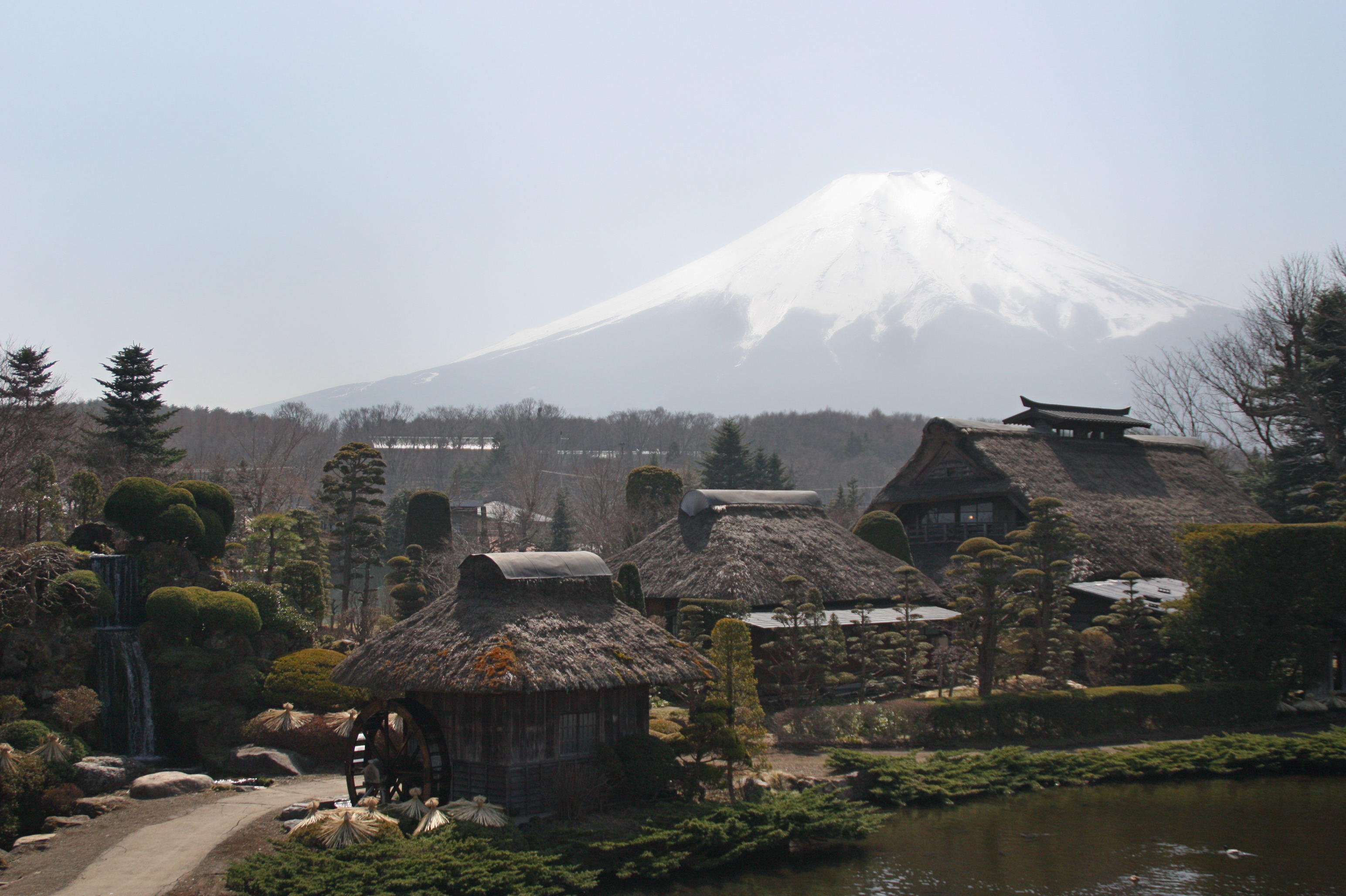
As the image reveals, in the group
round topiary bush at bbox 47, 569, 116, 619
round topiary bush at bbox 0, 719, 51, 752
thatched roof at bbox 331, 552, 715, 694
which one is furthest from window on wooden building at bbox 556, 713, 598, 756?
round topiary bush at bbox 47, 569, 116, 619

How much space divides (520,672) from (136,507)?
13.8m

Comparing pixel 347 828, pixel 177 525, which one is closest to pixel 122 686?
pixel 177 525

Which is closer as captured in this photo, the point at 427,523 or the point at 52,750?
the point at 52,750

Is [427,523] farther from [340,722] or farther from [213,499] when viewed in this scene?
[340,722]

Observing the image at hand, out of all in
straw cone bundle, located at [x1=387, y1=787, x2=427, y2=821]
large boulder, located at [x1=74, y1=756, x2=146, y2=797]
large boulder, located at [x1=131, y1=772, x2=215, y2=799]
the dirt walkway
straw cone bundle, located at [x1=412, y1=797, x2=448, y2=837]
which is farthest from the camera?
large boulder, located at [x1=74, y1=756, x2=146, y2=797]

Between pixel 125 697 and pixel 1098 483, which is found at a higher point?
pixel 1098 483

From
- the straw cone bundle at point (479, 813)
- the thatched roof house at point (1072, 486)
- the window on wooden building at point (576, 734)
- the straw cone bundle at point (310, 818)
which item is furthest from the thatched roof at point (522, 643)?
the thatched roof house at point (1072, 486)

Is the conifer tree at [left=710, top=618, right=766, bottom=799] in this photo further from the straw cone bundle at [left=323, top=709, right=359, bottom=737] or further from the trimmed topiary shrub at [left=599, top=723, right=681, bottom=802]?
the straw cone bundle at [left=323, top=709, right=359, bottom=737]

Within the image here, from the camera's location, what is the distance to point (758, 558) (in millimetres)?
26828

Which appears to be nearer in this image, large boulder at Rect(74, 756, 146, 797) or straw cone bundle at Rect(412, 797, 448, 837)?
straw cone bundle at Rect(412, 797, 448, 837)

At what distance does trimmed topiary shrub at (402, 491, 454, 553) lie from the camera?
115 feet

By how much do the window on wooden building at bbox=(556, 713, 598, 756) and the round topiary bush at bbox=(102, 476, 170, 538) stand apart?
13.5 metres

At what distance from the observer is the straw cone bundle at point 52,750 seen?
17047 mm

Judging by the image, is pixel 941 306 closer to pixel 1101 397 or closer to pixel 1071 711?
pixel 1101 397
